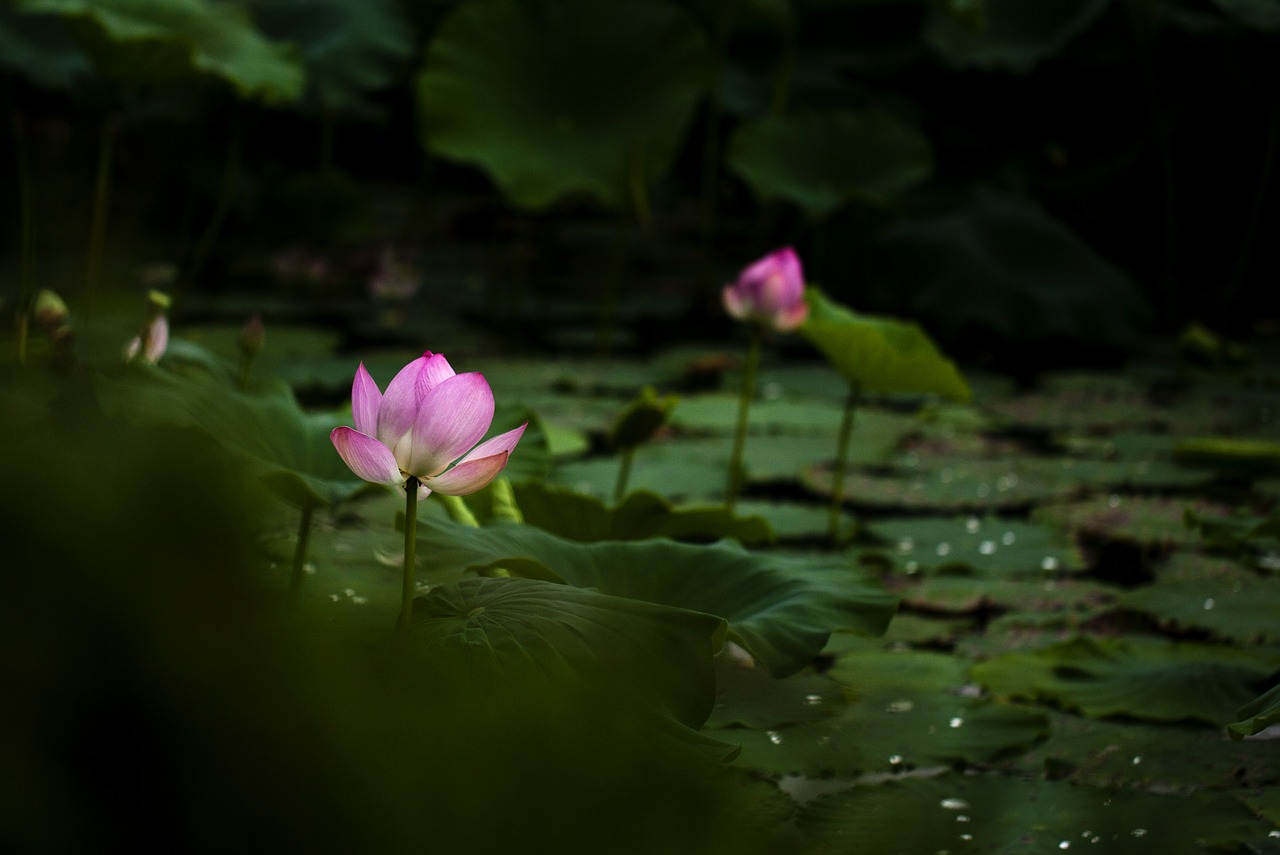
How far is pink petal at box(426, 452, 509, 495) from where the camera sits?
58 cm

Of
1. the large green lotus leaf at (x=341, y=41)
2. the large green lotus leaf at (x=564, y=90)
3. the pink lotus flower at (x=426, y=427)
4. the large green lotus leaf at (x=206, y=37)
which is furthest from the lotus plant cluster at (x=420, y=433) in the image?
the large green lotus leaf at (x=341, y=41)

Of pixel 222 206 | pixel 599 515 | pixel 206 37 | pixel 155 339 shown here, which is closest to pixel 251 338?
pixel 155 339

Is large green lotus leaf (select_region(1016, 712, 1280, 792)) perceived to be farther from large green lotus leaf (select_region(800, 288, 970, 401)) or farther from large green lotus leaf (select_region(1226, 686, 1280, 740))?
large green lotus leaf (select_region(800, 288, 970, 401))

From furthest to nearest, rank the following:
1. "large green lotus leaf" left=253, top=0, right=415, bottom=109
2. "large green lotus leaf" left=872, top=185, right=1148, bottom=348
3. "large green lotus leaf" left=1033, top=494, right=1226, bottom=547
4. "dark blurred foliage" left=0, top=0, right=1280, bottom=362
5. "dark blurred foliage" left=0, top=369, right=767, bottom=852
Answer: "large green lotus leaf" left=253, top=0, right=415, bottom=109 < "dark blurred foliage" left=0, top=0, right=1280, bottom=362 < "large green lotus leaf" left=872, top=185, right=1148, bottom=348 < "large green lotus leaf" left=1033, top=494, right=1226, bottom=547 < "dark blurred foliage" left=0, top=369, right=767, bottom=852

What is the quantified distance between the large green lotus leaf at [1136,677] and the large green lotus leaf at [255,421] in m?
0.57

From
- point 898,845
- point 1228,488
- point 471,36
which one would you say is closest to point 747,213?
point 471,36

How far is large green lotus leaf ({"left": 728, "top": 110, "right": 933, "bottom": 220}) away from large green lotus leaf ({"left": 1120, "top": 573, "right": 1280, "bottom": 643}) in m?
1.82

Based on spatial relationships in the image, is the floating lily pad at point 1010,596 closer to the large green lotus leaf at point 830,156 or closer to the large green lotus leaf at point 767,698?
the large green lotus leaf at point 767,698

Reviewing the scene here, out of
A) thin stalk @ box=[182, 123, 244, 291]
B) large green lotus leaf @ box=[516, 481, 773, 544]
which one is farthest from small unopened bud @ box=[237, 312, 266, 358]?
thin stalk @ box=[182, 123, 244, 291]

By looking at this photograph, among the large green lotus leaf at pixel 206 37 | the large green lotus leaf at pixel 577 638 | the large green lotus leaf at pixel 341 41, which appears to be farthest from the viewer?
the large green lotus leaf at pixel 341 41

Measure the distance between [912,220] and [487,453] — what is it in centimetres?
274

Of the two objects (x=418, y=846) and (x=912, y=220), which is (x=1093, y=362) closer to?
(x=912, y=220)

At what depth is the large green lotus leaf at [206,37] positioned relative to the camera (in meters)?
2.02

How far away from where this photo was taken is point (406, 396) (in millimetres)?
571
